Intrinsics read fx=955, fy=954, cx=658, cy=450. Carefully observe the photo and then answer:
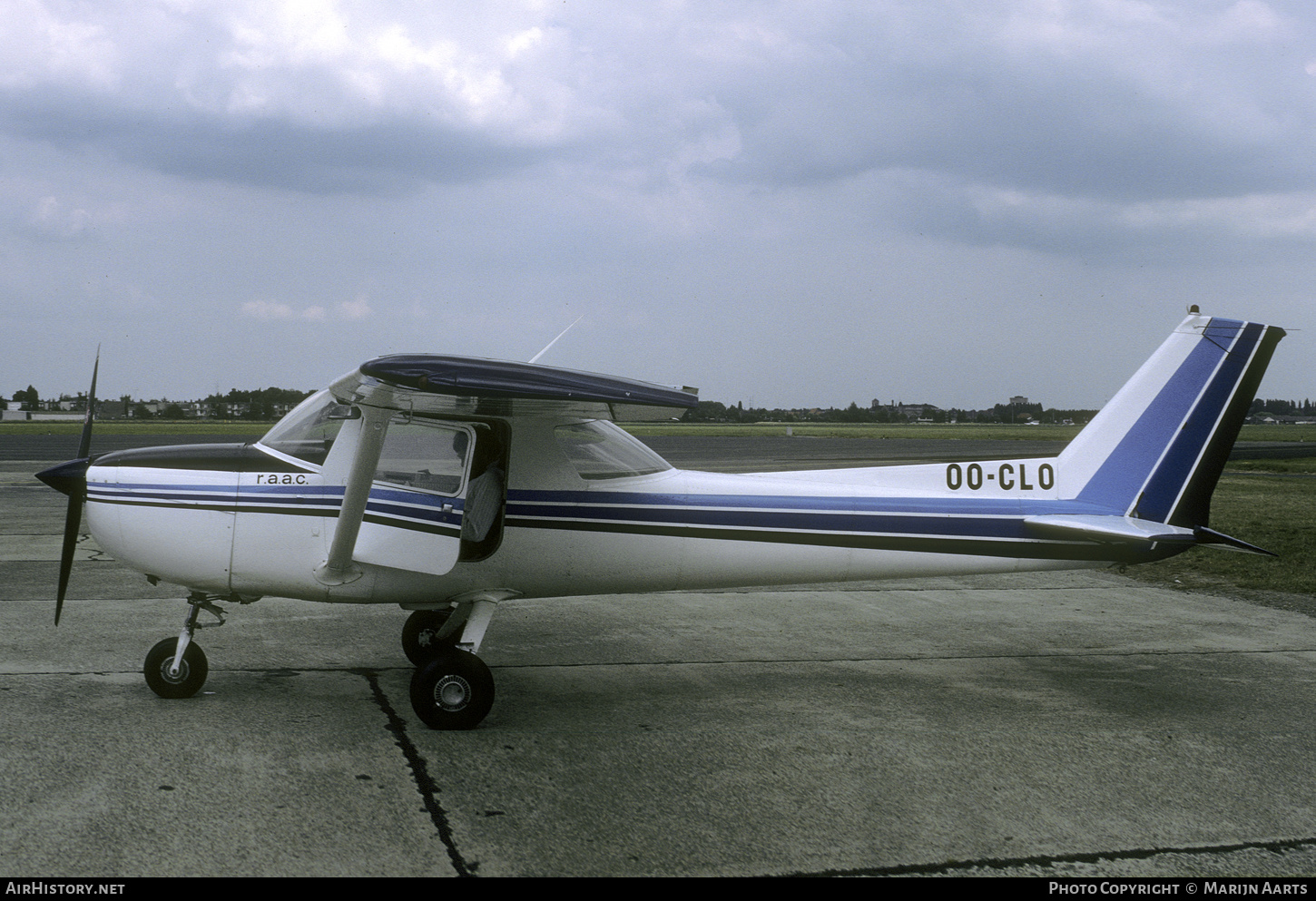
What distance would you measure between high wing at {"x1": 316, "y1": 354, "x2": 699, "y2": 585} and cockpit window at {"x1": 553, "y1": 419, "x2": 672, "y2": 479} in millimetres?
308

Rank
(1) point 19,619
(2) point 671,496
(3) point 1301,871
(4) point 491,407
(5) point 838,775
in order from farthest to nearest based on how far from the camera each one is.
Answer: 1. (1) point 19,619
2. (2) point 671,496
3. (4) point 491,407
4. (5) point 838,775
5. (3) point 1301,871

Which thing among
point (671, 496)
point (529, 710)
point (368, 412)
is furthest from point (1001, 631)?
point (368, 412)

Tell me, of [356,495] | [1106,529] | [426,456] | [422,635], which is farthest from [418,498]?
[1106,529]

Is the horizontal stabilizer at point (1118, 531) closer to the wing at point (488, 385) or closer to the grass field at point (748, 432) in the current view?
the wing at point (488, 385)

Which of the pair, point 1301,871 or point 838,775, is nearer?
point 1301,871

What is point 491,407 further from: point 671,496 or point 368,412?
point 671,496

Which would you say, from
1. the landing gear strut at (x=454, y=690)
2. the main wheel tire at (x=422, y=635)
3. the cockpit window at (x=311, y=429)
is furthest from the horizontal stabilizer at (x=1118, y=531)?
the cockpit window at (x=311, y=429)

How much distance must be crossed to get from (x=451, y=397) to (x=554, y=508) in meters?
1.07

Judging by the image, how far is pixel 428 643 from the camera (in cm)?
660

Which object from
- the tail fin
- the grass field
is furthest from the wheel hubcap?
the grass field

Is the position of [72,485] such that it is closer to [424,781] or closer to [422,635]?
[422,635]

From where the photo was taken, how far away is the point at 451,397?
514 centimetres
